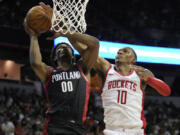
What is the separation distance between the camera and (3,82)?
43.1 feet

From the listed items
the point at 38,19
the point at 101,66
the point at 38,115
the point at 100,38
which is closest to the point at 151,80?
the point at 101,66

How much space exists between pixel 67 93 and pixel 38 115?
7241 millimetres

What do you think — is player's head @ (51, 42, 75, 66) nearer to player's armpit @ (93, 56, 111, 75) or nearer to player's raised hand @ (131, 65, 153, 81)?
player's armpit @ (93, 56, 111, 75)

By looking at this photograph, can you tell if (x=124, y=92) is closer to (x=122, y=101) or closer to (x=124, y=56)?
(x=122, y=101)

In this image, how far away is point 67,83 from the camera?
319 cm

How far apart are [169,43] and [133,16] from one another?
321 centimetres

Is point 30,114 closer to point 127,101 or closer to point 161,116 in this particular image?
point 161,116

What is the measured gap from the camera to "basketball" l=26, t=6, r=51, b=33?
9.98 feet

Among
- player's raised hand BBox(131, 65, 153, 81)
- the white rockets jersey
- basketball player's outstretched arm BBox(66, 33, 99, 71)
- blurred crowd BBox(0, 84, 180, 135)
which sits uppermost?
basketball player's outstretched arm BBox(66, 33, 99, 71)

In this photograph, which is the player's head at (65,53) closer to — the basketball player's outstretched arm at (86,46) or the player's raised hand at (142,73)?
the basketball player's outstretched arm at (86,46)

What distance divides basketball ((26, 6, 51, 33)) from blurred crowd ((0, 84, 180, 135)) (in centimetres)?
517

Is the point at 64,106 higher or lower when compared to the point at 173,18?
lower

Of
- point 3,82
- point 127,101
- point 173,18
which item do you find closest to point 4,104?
point 3,82

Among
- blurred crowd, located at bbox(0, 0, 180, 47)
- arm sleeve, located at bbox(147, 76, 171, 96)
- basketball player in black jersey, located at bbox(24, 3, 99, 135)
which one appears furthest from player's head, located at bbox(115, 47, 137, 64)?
blurred crowd, located at bbox(0, 0, 180, 47)
